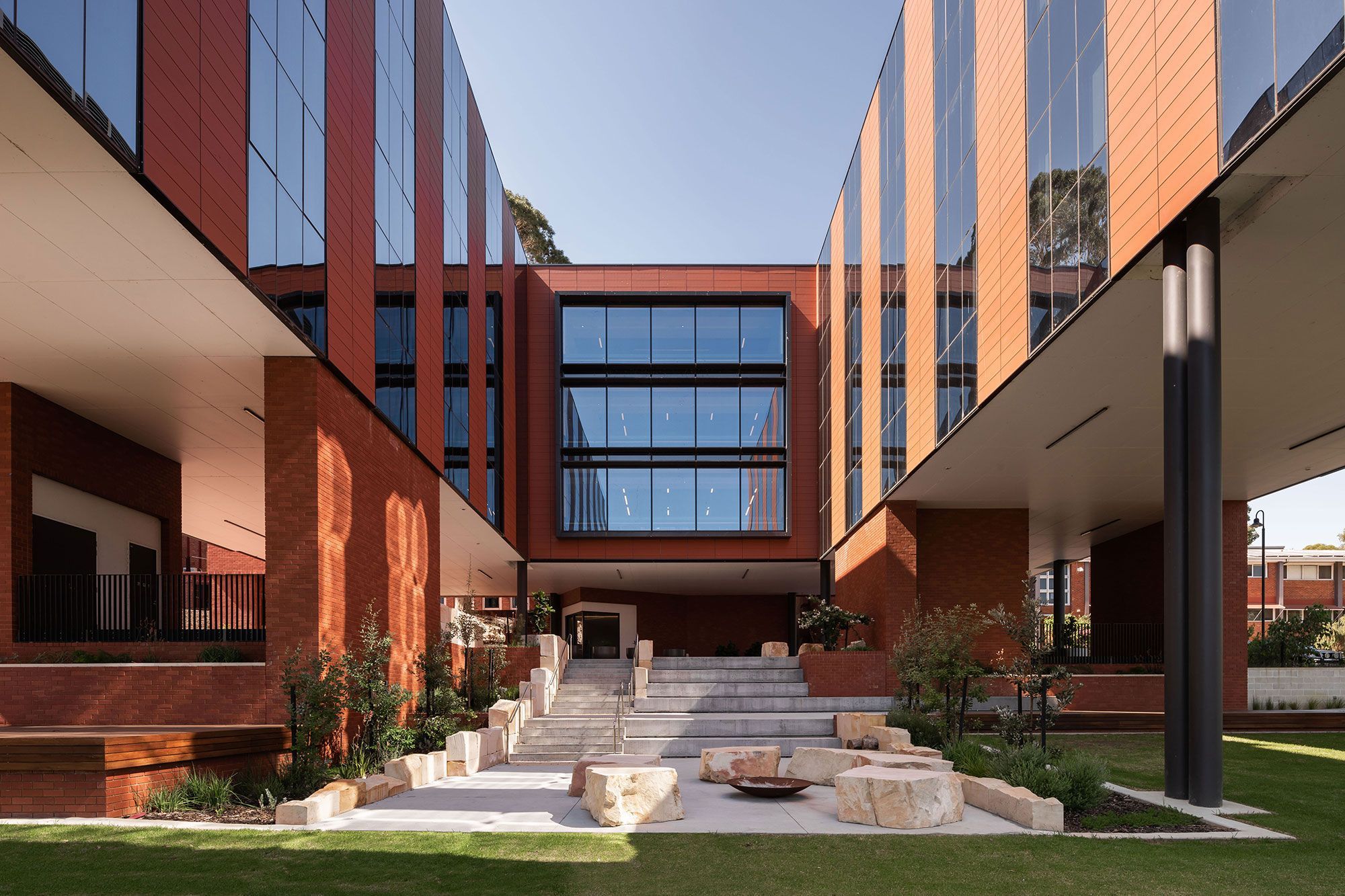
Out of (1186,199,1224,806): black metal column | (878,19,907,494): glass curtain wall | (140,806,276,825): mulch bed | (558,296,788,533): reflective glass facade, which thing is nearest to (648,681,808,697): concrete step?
(878,19,907,494): glass curtain wall

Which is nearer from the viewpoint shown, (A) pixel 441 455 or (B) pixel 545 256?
(A) pixel 441 455

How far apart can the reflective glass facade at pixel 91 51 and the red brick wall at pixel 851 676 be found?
2066 cm

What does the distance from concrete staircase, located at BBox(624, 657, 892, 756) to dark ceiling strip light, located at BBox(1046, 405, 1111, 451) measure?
7314 millimetres

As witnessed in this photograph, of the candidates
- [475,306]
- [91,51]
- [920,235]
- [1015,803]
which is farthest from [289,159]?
[475,306]

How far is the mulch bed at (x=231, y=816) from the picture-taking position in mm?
11875

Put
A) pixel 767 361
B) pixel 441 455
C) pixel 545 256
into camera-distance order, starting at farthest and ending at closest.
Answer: pixel 545 256 → pixel 767 361 → pixel 441 455

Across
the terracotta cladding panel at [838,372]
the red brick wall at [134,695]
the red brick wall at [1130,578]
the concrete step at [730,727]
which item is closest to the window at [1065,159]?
the concrete step at [730,727]

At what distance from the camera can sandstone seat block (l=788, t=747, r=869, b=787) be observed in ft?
52.5

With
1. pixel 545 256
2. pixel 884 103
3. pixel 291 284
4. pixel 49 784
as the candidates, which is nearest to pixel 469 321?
pixel 884 103

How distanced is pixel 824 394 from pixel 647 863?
25701 millimetres

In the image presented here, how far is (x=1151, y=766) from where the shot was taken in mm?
17719

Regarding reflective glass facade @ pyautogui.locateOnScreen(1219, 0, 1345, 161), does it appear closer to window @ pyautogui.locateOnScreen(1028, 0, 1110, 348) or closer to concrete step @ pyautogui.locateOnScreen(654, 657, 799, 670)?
window @ pyautogui.locateOnScreen(1028, 0, 1110, 348)

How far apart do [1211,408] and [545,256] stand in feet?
176

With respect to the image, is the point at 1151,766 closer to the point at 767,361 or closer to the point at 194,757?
the point at 194,757
